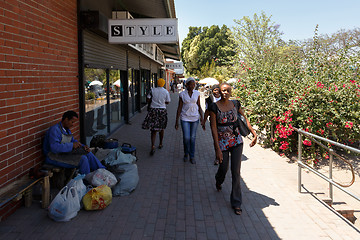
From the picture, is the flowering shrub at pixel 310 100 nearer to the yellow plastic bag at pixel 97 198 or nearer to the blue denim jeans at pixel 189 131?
the blue denim jeans at pixel 189 131

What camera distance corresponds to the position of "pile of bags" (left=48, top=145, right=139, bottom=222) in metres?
3.53

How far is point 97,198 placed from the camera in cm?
381

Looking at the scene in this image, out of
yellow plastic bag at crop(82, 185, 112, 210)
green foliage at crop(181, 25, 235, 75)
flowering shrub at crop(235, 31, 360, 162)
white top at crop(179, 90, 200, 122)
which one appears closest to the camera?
yellow plastic bag at crop(82, 185, 112, 210)

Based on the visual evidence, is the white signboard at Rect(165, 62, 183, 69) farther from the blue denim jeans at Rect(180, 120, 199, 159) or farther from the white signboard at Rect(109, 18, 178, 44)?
the blue denim jeans at Rect(180, 120, 199, 159)

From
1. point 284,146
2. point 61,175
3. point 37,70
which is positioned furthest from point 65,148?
point 284,146

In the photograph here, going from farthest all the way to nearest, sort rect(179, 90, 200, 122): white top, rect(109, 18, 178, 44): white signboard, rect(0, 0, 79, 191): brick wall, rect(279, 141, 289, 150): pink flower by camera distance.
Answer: rect(279, 141, 289, 150): pink flower → rect(109, 18, 178, 44): white signboard → rect(179, 90, 200, 122): white top → rect(0, 0, 79, 191): brick wall

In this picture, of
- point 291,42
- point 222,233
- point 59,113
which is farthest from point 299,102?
point 291,42

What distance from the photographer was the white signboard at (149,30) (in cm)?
626

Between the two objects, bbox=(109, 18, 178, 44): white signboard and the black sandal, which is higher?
Answer: bbox=(109, 18, 178, 44): white signboard

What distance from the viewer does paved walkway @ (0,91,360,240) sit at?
3289mm

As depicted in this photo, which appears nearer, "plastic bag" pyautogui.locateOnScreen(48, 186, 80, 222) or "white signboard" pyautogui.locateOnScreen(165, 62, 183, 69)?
"plastic bag" pyautogui.locateOnScreen(48, 186, 80, 222)

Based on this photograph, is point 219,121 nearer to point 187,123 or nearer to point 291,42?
point 187,123

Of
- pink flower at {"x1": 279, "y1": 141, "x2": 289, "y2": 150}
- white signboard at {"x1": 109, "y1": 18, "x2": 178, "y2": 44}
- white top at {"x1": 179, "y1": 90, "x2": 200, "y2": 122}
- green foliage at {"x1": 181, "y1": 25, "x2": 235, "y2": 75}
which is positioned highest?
green foliage at {"x1": 181, "y1": 25, "x2": 235, "y2": 75}

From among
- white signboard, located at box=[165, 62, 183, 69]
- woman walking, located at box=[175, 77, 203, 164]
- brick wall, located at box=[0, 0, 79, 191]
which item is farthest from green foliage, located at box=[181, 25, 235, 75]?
brick wall, located at box=[0, 0, 79, 191]
